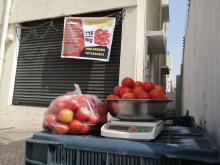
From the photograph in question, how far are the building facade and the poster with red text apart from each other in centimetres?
22

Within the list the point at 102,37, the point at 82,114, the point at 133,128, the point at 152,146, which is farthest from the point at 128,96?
the point at 102,37

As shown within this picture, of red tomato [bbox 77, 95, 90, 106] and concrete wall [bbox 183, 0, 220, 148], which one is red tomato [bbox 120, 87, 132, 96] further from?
concrete wall [bbox 183, 0, 220, 148]

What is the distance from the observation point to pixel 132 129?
1.84 m

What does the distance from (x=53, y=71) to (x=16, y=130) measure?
5.49 ft

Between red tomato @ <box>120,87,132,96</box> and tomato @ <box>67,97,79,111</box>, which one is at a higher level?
red tomato @ <box>120,87,132,96</box>

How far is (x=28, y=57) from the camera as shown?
829 cm

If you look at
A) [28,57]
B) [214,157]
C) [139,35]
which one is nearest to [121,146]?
[214,157]

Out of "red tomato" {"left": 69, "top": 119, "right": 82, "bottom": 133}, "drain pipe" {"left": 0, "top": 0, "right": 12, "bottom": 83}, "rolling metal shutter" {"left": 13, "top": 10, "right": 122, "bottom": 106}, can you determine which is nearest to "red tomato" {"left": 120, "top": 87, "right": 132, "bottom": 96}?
"red tomato" {"left": 69, "top": 119, "right": 82, "bottom": 133}

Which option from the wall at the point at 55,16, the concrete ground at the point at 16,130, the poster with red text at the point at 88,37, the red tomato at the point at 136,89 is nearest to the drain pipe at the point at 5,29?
the wall at the point at 55,16

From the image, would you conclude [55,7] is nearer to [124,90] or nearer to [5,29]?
[5,29]

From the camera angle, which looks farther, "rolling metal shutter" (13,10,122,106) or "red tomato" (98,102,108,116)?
"rolling metal shutter" (13,10,122,106)

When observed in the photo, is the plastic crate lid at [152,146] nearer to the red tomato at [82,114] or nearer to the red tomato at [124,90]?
the red tomato at [82,114]

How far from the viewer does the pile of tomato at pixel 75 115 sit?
1.97 m

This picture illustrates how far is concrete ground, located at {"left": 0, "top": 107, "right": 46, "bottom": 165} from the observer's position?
5.02 meters
